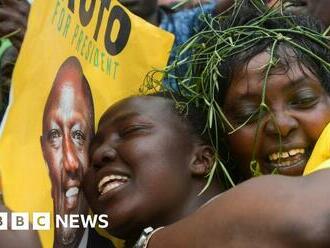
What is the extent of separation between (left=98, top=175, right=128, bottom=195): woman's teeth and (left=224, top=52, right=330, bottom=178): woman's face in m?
0.28

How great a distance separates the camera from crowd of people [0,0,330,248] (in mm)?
1972

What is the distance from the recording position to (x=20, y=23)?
2213mm

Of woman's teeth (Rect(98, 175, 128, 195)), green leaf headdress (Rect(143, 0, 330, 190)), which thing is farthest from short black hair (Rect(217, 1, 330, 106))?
woman's teeth (Rect(98, 175, 128, 195))

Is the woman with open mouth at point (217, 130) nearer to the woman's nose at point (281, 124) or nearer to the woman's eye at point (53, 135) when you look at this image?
the woman's nose at point (281, 124)

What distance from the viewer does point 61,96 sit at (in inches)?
84.7

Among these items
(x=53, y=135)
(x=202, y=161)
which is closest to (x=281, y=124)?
(x=202, y=161)

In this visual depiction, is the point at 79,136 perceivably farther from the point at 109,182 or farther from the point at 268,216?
the point at 268,216

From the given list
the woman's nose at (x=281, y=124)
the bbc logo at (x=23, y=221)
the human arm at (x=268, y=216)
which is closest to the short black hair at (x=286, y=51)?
the woman's nose at (x=281, y=124)

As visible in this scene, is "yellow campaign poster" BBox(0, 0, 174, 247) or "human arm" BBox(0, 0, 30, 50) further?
"human arm" BBox(0, 0, 30, 50)

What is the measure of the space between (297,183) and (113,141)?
36.6 inches

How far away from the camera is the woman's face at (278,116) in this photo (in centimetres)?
194

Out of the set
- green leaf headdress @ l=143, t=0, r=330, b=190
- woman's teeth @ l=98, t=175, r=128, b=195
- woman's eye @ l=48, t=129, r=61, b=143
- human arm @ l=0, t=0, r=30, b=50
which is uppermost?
human arm @ l=0, t=0, r=30, b=50

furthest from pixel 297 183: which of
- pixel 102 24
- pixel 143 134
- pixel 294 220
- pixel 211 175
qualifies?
pixel 102 24

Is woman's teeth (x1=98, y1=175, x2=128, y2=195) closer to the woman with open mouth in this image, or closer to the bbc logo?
the woman with open mouth
